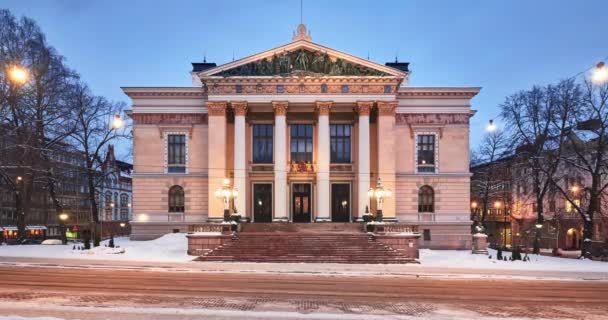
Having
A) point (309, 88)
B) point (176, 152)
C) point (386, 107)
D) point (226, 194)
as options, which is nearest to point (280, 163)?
point (226, 194)

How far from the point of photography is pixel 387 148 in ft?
136

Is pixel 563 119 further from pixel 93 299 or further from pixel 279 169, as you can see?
pixel 93 299

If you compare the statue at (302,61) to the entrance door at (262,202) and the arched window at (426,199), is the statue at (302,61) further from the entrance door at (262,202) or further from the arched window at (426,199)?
the arched window at (426,199)

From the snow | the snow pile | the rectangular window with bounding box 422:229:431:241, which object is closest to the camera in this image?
the snow pile

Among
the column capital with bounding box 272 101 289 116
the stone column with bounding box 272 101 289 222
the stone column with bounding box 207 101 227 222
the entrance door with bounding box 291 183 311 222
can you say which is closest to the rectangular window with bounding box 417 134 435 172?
the entrance door with bounding box 291 183 311 222

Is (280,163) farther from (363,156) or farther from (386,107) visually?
(386,107)

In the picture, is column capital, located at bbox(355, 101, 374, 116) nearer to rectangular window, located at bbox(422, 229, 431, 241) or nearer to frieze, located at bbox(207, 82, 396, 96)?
frieze, located at bbox(207, 82, 396, 96)

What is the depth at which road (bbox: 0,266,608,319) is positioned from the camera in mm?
13086

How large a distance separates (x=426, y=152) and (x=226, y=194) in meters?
19.2

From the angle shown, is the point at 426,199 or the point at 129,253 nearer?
the point at 129,253

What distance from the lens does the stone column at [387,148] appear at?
41031 millimetres

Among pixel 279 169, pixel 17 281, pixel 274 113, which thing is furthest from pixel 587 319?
pixel 274 113

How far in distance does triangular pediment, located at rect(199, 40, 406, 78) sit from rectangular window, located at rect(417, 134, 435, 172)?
7349mm

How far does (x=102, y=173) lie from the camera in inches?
1901
